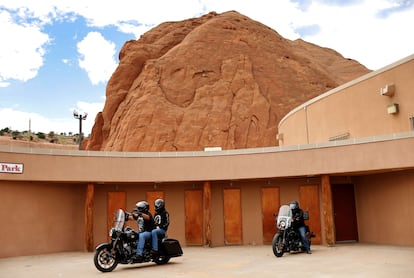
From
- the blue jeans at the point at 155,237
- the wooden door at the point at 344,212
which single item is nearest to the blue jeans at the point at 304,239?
the wooden door at the point at 344,212

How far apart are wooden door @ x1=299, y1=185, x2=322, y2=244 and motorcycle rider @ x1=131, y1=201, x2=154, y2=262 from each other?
20.6 ft

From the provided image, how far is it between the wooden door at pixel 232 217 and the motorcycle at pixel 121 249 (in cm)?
503

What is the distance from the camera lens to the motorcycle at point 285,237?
1101cm

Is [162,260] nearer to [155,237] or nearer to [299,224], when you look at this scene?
A: [155,237]

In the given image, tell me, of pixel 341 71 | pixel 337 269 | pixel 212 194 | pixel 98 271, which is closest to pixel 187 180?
pixel 212 194

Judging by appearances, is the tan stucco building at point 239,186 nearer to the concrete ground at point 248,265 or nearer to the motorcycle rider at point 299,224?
the concrete ground at point 248,265

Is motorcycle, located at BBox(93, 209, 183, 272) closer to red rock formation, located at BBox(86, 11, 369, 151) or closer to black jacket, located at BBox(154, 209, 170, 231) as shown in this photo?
black jacket, located at BBox(154, 209, 170, 231)

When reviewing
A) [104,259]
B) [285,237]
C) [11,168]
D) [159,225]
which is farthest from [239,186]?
[11,168]

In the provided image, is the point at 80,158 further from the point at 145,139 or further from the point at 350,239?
the point at 145,139

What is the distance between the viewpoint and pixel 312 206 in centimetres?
1438

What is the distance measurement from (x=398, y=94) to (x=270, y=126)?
2158 centimetres

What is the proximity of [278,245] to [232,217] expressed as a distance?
13.6ft

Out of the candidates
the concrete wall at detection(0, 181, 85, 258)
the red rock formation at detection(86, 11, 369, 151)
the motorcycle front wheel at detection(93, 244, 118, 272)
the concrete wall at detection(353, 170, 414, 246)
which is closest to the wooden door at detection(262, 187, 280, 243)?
the concrete wall at detection(353, 170, 414, 246)

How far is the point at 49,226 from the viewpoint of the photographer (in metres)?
14.0
